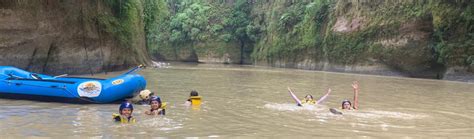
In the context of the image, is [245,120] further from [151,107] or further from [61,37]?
[61,37]

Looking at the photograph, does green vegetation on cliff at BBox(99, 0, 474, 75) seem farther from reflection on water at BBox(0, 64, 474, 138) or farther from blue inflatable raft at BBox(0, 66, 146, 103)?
reflection on water at BBox(0, 64, 474, 138)

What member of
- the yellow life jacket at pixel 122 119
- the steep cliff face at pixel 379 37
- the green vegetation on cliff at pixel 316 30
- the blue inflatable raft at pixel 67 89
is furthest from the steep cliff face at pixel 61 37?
the steep cliff face at pixel 379 37

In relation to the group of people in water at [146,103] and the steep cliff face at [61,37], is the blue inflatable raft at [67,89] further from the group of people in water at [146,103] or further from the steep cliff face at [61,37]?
the steep cliff face at [61,37]

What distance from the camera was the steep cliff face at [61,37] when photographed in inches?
643

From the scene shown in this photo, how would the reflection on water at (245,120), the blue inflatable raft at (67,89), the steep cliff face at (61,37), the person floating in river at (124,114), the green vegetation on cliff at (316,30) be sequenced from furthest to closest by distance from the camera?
the green vegetation on cliff at (316,30) → the steep cliff face at (61,37) → the blue inflatable raft at (67,89) → the person floating in river at (124,114) → the reflection on water at (245,120)

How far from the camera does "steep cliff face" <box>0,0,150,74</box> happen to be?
16.3m

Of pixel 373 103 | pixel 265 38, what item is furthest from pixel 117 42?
pixel 265 38

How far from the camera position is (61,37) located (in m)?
18.8

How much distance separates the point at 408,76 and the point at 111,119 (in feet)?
74.1

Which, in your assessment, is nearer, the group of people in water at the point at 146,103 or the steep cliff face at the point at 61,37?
the group of people in water at the point at 146,103

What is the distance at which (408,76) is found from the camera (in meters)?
27.9

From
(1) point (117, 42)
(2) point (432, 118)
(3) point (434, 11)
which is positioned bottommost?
(2) point (432, 118)

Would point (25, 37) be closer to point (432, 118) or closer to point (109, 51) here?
point (109, 51)

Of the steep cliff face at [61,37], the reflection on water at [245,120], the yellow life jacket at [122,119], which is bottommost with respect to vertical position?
the reflection on water at [245,120]
